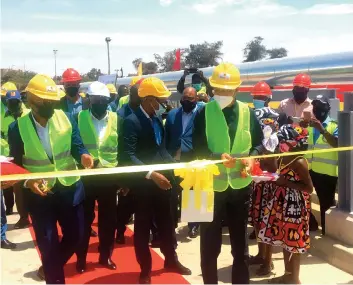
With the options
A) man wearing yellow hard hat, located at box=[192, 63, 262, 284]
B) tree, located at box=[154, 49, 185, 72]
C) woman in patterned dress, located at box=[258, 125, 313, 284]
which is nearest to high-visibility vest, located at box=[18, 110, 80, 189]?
man wearing yellow hard hat, located at box=[192, 63, 262, 284]

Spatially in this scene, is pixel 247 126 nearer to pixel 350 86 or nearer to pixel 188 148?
pixel 188 148

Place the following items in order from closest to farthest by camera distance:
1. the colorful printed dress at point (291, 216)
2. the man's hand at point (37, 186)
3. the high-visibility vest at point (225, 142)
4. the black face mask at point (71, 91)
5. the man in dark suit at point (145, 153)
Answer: the man's hand at point (37, 186) < the high-visibility vest at point (225, 142) < the colorful printed dress at point (291, 216) < the man in dark suit at point (145, 153) < the black face mask at point (71, 91)

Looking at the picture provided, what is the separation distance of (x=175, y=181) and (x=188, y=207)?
183cm

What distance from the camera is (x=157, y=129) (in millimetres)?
4094

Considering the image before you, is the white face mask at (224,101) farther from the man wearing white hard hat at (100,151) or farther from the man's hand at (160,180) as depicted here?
the man wearing white hard hat at (100,151)

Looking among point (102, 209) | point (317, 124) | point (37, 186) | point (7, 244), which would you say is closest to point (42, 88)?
point (37, 186)

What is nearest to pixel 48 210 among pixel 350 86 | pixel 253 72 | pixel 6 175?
pixel 6 175

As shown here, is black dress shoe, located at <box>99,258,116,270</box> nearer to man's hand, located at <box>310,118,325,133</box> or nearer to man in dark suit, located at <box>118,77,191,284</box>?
man in dark suit, located at <box>118,77,191,284</box>

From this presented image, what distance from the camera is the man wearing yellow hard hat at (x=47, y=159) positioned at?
11.1 ft

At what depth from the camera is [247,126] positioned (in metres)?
3.34

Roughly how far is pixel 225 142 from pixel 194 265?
1.87m

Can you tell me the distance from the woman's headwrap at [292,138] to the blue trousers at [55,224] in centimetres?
174

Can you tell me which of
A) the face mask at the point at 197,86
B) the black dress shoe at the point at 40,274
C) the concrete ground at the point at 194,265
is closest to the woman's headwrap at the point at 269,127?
the concrete ground at the point at 194,265

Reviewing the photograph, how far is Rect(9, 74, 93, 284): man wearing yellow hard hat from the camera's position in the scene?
337 cm
